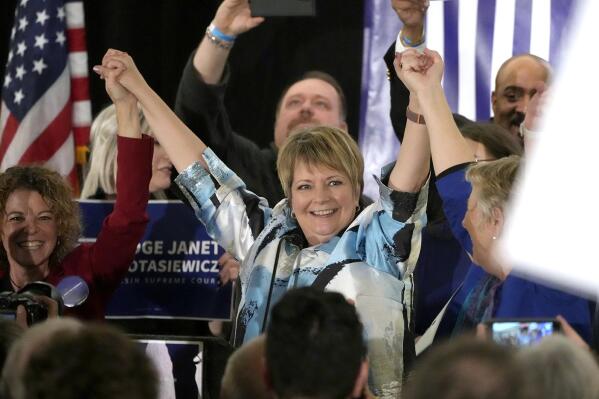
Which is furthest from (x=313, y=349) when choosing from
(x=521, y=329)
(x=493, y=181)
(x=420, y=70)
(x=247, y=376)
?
(x=420, y=70)

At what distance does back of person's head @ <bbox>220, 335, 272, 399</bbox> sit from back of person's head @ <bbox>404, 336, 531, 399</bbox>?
435mm

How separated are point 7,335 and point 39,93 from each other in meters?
3.26

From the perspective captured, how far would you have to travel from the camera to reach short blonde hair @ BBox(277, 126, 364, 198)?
3.13m

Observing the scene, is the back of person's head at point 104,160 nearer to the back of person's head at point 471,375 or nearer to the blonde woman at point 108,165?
the blonde woman at point 108,165

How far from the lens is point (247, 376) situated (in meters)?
2.17

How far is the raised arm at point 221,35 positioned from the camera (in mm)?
4020

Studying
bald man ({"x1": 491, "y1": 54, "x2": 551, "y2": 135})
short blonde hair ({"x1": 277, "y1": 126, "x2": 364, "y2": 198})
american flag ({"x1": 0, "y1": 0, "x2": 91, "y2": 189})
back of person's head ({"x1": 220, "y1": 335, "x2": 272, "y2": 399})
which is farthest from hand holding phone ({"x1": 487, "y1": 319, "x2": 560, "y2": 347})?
american flag ({"x1": 0, "y1": 0, "x2": 91, "y2": 189})

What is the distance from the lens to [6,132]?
537 cm

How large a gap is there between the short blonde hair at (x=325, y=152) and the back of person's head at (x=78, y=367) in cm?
119

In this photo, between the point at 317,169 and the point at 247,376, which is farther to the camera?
the point at 317,169

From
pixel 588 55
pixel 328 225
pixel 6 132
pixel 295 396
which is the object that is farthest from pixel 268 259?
pixel 6 132

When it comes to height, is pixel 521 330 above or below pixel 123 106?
below

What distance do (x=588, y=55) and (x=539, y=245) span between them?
3.81ft

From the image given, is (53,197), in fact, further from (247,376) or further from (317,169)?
(247,376)
